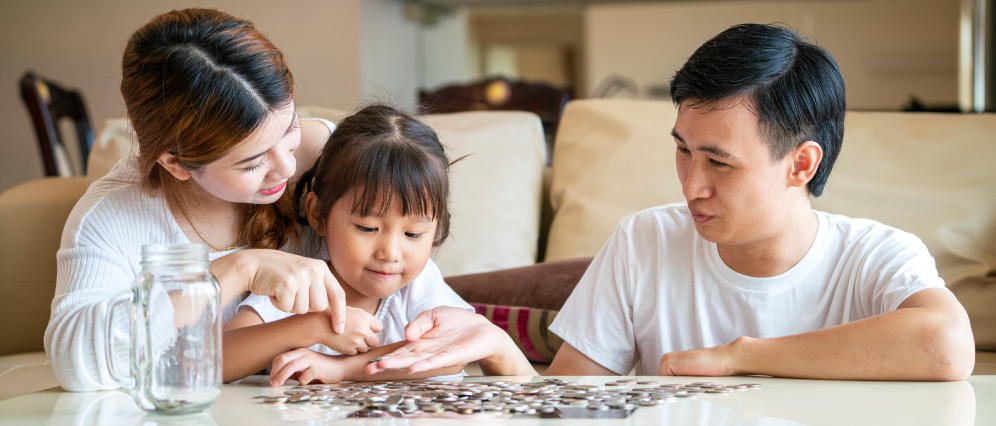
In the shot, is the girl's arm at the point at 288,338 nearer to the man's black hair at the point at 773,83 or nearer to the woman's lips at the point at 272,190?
the woman's lips at the point at 272,190

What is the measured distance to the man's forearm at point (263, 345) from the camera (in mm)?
1073

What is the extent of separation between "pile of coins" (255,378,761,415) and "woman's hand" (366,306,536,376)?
1.2 inches

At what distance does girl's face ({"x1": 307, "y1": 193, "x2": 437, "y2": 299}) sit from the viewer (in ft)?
3.97

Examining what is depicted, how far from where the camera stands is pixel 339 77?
4.73 metres

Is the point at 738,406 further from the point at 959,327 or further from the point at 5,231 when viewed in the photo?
the point at 5,231

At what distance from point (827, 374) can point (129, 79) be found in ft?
3.44

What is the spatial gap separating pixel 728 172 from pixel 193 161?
31.0 inches

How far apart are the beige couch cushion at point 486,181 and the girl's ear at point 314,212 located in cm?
58

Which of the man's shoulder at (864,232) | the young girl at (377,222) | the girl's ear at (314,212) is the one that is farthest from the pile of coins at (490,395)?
the man's shoulder at (864,232)

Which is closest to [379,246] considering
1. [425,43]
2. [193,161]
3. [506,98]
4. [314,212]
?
[314,212]

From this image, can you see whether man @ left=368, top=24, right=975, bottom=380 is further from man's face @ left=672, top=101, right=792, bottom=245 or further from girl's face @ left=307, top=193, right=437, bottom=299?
girl's face @ left=307, top=193, right=437, bottom=299

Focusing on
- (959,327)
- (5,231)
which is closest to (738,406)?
(959,327)

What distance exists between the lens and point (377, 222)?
3.99ft

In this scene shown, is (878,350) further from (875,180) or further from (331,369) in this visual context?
(875,180)
